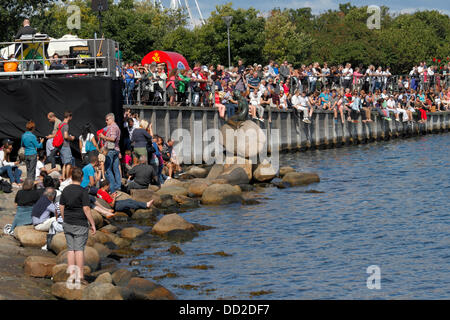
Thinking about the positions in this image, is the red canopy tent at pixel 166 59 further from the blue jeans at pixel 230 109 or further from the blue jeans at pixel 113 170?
the blue jeans at pixel 113 170

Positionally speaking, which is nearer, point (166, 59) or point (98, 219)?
point (98, 219)

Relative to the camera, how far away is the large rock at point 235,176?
3084 centimetres

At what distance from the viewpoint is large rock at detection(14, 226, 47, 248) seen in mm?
19109

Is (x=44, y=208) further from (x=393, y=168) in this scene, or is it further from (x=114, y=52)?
(x=393, y=168)

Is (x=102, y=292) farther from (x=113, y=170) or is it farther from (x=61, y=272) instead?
(x=113, y=170)

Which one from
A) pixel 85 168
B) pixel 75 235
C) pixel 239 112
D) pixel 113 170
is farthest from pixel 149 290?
pixel 239 112

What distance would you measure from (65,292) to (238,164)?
17.4m

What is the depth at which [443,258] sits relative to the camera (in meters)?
19.5

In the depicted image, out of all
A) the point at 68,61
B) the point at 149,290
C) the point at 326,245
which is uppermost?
the point at 68,61

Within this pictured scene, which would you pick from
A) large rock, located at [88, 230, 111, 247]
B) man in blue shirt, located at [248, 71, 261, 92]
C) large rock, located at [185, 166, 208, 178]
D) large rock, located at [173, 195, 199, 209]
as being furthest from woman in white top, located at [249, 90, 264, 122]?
large rock, located at [88, 230, 111, 247]

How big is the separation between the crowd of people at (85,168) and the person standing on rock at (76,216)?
349 cm

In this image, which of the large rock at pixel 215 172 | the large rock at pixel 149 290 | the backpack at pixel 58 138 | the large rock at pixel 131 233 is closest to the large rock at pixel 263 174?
the large rock at pixel 215 172

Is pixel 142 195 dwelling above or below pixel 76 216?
below

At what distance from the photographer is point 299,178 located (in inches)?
1262
